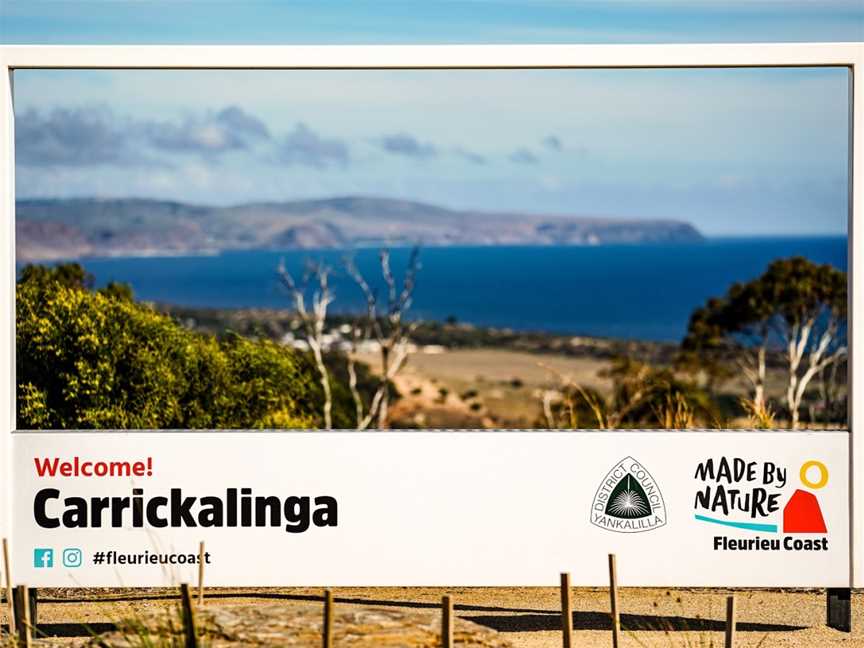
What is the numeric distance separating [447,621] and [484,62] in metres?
3.37

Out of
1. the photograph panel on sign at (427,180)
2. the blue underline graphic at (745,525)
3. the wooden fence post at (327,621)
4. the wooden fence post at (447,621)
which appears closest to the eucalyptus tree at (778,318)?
the blue underline graphic at (745,525)

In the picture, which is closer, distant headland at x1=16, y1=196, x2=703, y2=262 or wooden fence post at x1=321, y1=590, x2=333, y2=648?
wooden fence post at x1=321, y1=590, x2=333, y2=648

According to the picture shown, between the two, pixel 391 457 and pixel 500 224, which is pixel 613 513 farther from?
pixel 500 224

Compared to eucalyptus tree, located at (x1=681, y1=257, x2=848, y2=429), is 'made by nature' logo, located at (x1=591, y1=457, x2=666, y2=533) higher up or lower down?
lower down

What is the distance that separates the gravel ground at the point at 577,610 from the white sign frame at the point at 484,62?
0.55 m

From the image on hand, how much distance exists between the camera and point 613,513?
7.00 meters

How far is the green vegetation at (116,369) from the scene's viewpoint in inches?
449

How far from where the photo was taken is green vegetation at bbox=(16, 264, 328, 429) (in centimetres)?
1140

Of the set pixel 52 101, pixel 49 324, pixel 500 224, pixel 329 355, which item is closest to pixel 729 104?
pixel 500 224

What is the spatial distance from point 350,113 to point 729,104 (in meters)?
28.0

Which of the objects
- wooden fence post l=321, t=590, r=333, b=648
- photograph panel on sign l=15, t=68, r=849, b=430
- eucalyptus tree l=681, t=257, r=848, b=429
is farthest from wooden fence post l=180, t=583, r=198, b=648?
photograph panel on sign l=15, t=68, r=849, b=430

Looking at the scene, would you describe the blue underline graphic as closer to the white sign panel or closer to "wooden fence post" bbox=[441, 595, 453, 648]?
the white sign panel

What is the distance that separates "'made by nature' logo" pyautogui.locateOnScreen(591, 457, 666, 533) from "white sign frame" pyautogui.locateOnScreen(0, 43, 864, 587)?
3.36 feet

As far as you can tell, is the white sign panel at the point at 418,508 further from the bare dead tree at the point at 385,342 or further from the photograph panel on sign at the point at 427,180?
the photograph panel on sign at the point at 427,180
